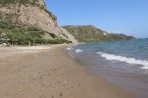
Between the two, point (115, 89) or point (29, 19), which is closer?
point (115, 89)

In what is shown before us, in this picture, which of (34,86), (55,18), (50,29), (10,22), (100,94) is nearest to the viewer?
(100,94)

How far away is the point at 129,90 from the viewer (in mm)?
10906

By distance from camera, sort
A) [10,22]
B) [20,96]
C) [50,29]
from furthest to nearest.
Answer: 1. [50,29]
2. [10,22]
3. [20,96]

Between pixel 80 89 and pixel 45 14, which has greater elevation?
pixel 45 14

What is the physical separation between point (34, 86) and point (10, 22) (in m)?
130

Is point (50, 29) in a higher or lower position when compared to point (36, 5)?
lower

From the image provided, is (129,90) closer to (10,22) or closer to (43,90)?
(43,90)

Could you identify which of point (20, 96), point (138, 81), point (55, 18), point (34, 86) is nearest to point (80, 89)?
point (34, 86)

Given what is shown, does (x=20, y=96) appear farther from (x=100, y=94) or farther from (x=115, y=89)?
(x=115, y=89)

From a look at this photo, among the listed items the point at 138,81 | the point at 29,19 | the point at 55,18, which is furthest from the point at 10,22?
the point at 138,81

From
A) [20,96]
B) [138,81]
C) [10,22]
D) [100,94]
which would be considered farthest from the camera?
[10,22]

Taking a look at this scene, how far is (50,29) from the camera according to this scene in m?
148

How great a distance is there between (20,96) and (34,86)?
1.61 m

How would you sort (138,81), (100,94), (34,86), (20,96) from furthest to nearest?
(138,81) < (34,86) < (100,94) < (20,96)
